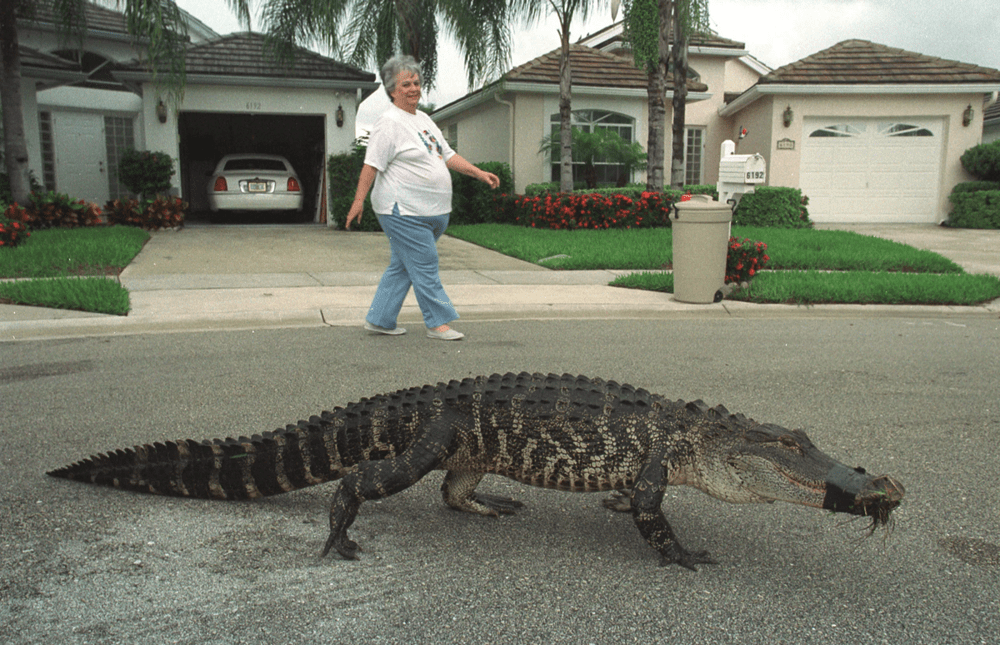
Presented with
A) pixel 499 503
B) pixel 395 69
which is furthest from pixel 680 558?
pixel 395 69

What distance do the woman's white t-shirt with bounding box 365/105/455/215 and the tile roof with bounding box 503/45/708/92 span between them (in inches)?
560

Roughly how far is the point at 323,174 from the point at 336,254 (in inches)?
297

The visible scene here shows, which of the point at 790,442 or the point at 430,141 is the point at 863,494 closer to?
the point at 790,442

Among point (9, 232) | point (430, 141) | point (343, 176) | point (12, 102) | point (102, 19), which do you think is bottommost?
point (9, 232)

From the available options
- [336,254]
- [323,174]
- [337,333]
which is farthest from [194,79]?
[337,333]

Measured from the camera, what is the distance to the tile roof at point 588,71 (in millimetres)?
20906

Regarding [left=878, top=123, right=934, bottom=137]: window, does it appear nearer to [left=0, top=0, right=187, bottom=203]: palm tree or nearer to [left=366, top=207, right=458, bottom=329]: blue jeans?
[left=0, top=0, right=187, bottom=203]: palm tree

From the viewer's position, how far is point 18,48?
15078 mm

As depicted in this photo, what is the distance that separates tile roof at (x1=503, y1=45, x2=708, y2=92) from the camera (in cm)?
2091

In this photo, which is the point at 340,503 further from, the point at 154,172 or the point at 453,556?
the point at 154,172

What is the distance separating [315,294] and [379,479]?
6.47 m

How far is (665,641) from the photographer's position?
2.44 m

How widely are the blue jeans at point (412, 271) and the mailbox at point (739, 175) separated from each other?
4.85m

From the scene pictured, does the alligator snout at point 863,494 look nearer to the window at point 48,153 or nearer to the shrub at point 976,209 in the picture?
the shrub at point 976,209
